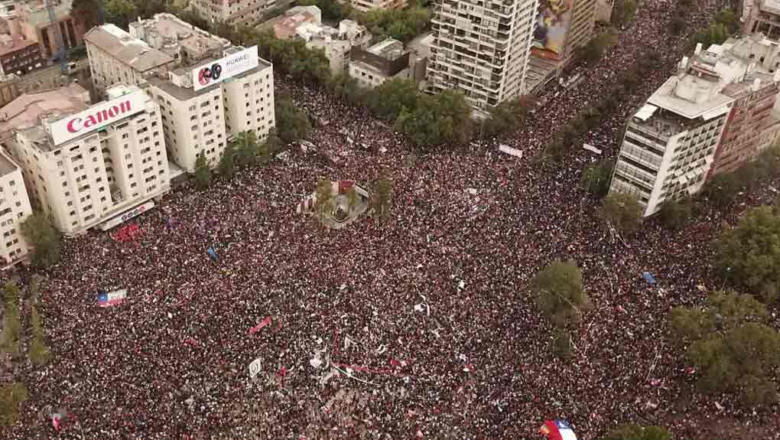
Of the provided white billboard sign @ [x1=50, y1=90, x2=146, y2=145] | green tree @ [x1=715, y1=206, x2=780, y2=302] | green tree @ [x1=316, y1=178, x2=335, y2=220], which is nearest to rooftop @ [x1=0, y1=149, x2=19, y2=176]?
white billboard sign @ [x1=50, y1=90, x2=146, y2=145]

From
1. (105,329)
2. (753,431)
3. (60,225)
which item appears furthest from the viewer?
(60,225)

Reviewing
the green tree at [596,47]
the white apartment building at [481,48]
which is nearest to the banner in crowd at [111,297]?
the white apartment building at [481,48]

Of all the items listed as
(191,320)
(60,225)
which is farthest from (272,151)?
(191,320)

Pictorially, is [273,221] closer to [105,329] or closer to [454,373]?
[105,329]

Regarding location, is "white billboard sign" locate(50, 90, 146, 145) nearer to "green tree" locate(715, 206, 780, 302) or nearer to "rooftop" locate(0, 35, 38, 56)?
"rooftop" locate(0, 35, 38, 56)

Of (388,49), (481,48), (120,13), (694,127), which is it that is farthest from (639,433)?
(120,13)

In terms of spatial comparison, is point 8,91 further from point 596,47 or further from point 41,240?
point 596,47
